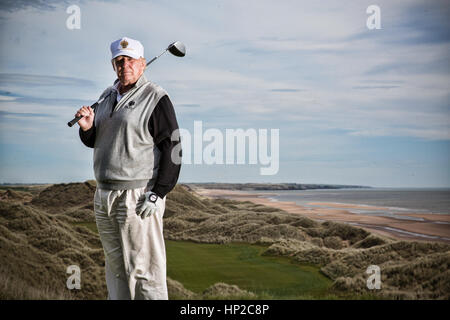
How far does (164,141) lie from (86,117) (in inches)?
20.6

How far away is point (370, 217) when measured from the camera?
545 centimetres

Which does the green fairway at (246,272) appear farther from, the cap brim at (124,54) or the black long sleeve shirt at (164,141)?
the cap brim at (124,54)

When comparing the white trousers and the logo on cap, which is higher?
the logo on cap

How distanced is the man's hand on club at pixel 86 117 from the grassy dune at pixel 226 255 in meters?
1.85

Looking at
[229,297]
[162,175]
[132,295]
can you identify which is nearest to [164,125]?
[162,175]

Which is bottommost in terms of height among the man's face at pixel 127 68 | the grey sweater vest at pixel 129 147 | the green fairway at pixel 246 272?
the green fairway at pixel 246 272

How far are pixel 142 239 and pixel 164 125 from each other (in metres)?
0.70

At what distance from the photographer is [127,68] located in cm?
260

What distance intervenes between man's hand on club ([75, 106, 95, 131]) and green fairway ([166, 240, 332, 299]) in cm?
228

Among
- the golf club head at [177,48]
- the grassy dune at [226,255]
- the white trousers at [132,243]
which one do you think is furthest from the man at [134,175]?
the grassy dune at [226,255]

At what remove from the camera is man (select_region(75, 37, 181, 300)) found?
2498 mm

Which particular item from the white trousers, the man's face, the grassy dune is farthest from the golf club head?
the grassy dune

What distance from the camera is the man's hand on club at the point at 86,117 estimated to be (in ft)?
8.45

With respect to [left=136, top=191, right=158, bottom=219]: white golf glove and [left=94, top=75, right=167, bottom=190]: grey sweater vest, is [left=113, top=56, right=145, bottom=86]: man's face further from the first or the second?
[left=136, top=191, right=158, bottom=219]: white golf glove
